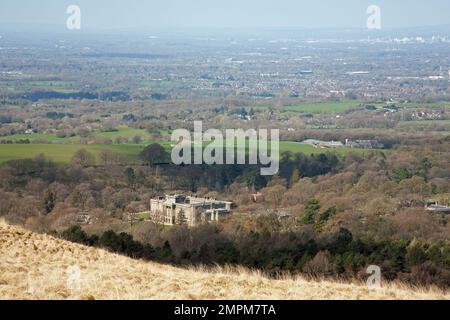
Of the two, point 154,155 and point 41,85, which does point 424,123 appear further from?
point 41,85

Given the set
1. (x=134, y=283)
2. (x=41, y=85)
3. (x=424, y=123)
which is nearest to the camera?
(x=134, y=283)

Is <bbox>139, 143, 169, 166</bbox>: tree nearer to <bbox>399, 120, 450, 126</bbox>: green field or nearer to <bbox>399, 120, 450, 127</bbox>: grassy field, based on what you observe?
<bbox>399, 120, 450, 127</bbox>: grassy field

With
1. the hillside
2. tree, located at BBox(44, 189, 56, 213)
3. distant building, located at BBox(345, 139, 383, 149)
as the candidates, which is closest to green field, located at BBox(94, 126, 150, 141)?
distant building, located at BBox(345, 139, 383, 149)

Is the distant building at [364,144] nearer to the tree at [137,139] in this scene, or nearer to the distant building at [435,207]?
the tree at [137,139]

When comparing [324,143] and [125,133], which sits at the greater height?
[125,133]

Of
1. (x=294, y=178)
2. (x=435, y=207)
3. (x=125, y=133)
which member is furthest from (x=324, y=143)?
(x=435, y=207)
